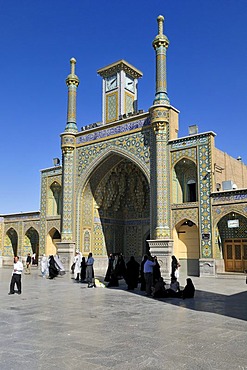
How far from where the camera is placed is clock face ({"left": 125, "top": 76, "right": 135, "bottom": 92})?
73.8 ft

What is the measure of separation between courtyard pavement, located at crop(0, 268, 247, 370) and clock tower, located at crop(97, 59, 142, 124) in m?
13.8

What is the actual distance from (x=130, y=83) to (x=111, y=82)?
1.12 m

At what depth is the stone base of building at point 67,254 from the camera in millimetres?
21114

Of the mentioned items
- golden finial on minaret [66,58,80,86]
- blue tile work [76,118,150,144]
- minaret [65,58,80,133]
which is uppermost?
golden finial on minaret [66,58,80,86]

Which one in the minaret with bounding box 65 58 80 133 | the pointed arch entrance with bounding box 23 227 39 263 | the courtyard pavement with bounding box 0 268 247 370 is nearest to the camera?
the courtyard pavement with bounding box 0 268 247 370

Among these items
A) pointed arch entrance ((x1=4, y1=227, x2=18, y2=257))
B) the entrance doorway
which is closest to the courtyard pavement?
the entrance doorway

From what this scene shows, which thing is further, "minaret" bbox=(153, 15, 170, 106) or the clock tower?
the clock tower

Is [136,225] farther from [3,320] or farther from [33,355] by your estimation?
[33,355]

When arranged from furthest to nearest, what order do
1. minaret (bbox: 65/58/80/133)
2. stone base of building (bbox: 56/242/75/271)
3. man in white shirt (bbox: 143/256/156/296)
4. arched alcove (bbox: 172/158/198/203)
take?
minaret (bbox: 65/58/80/133) → stone base of building (bbox: 56/242/75/271) → arched alcove (bbox: 172/158/198/203) → man in white shirt (bbox: 143/256/156/296)

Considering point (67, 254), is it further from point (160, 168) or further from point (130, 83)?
point (130, 83)

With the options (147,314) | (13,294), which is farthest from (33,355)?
(13,294)

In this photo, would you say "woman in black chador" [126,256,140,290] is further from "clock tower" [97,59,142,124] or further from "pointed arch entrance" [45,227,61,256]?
"pointed arch entrance" [45,227,61,256]

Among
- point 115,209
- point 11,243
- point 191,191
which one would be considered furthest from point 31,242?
point 191,191

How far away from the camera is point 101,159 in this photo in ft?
70.0
